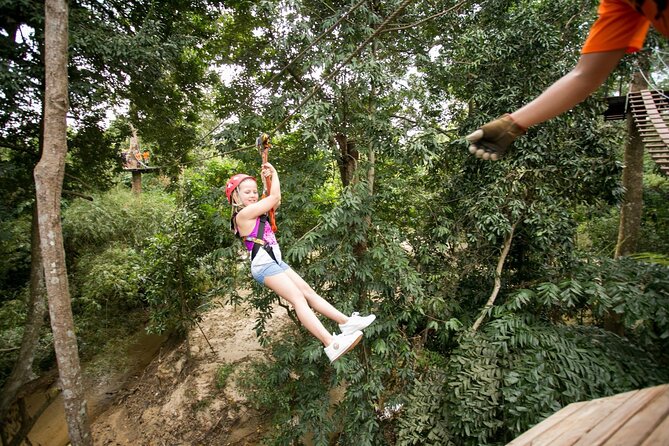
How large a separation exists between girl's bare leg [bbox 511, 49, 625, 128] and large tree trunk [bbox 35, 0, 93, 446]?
12.5 feet

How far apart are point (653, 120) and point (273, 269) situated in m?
7.28

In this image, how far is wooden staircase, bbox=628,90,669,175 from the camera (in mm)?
5719

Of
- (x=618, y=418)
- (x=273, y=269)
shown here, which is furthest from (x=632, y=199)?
(x=273, y=269)

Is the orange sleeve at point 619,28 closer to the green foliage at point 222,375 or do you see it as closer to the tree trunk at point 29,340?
the green foliage at point 222,375

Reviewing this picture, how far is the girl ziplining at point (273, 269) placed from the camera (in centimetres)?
256

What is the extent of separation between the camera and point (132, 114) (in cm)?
589

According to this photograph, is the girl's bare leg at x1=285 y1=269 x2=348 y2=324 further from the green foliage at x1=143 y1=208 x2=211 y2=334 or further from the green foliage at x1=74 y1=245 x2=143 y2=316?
the green foliage at x1=74 y1=245 x2=143 y2=316

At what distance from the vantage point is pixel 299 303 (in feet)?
8.43

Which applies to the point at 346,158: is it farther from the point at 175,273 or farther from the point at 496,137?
the point at 175,273

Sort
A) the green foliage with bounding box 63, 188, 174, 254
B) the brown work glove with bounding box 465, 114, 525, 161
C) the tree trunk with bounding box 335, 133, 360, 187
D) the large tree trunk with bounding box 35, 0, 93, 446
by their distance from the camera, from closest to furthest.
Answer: the brown work glove with bounding box 465, 114, 525, 161, the large tree trunk with bounding box 35, 0, 93, 446, the tree trunk with bounding box 335, 133, 360, 187, the green foliage with bounding box 63, 188, 174, 254

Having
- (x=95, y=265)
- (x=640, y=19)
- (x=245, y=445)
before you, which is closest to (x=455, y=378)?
(x=640, y=19)

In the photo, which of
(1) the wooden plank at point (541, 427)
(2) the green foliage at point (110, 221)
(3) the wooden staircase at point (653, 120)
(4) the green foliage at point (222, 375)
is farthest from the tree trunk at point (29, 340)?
(3) the wooden staircase at point (653, 120)

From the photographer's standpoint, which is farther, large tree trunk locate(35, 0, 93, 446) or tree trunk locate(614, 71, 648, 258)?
tree trunk locate(614, 71, 648, 258)

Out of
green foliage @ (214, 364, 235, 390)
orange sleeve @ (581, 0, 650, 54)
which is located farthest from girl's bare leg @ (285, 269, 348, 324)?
green foliage @ (214, 364, 235, 390)
